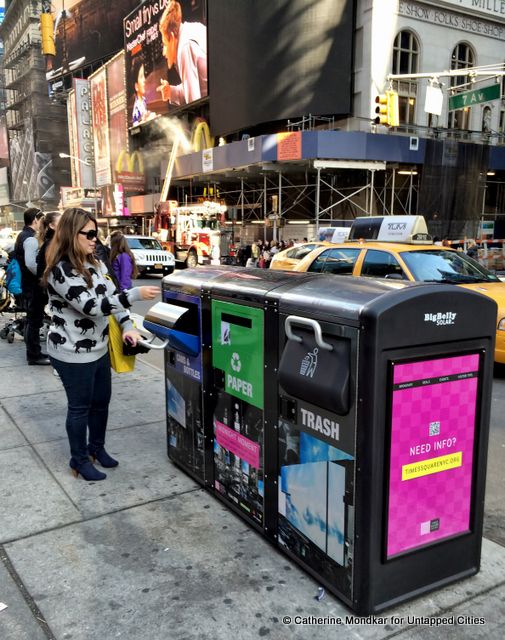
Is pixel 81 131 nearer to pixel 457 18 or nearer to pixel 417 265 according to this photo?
pixel 457 18

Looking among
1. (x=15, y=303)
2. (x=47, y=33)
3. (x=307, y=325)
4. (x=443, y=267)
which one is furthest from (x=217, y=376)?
(x=47, y=33)

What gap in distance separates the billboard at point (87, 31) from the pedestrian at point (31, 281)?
49374 mm

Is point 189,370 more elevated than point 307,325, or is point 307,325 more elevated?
point 307,325

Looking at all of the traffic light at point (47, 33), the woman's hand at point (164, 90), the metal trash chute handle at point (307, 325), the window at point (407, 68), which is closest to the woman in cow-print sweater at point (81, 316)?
the metal trash chute handle at point (307, 325)

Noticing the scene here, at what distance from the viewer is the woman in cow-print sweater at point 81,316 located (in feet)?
11.6

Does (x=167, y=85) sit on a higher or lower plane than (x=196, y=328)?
higher

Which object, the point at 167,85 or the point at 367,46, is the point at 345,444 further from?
the point at 167,85

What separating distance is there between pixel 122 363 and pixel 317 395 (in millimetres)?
1999

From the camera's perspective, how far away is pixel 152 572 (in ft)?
9.45

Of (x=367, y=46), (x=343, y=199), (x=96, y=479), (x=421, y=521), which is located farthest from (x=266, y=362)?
(x=367, y=46)

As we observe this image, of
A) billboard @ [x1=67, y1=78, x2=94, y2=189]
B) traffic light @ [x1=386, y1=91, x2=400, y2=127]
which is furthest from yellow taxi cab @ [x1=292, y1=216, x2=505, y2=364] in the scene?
billboard @ [x1=67, y1=78, x2=94, y2=189]

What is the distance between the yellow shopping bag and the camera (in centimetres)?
403

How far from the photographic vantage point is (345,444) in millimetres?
2477

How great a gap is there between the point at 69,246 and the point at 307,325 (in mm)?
1769
